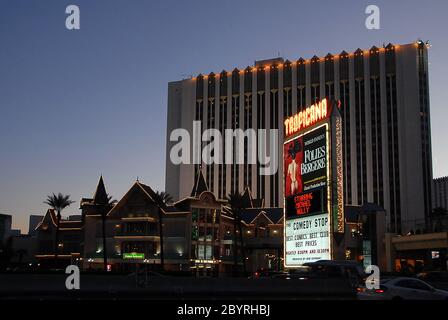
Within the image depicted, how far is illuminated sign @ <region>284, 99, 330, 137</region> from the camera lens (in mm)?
59594

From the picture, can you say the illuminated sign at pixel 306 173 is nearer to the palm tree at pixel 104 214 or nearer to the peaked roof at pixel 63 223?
the palm tree at pixel 104 214

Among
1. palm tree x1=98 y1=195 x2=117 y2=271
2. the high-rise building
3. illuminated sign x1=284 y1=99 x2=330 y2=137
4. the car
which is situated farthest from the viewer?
the high-rise building

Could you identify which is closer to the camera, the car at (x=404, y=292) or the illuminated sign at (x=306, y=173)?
the car at (x=404, y=292)

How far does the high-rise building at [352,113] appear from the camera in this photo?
488ft

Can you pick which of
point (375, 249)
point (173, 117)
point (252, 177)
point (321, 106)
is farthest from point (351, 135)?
point (321, 106)

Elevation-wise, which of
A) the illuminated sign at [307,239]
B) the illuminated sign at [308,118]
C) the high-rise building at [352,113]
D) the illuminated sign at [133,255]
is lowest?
the illuminated sign at [133,255]

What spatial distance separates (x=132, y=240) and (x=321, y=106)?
4610 cm

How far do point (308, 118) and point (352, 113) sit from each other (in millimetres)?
97446

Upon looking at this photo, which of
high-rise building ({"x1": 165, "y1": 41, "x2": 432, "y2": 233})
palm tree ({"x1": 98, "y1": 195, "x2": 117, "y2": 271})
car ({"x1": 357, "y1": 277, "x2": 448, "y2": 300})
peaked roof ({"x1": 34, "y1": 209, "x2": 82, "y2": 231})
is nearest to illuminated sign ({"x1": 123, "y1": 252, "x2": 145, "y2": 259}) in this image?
palm tree ({"x1": 98, "y1": 195, "x2": 117, "y2": 271})

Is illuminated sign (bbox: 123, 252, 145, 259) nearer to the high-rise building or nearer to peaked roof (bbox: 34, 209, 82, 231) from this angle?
peaked roof (bbox: 34, 209, 82, 231)

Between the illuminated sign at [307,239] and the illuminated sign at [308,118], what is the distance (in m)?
9.71

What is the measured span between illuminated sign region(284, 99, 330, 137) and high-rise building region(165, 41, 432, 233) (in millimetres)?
77267

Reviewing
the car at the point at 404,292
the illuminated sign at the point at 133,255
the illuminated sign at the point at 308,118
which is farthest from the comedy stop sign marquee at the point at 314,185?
the illuminated sign at the point at 133,255
